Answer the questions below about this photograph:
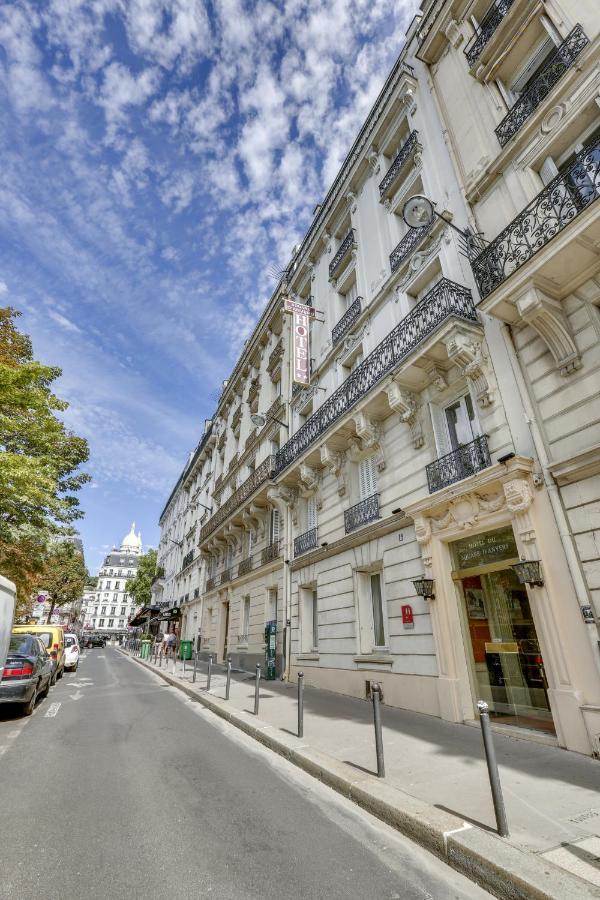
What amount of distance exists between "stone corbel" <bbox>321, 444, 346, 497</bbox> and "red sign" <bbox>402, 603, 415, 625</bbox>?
393cm

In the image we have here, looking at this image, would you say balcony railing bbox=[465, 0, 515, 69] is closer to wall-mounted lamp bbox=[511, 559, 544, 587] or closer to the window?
the window

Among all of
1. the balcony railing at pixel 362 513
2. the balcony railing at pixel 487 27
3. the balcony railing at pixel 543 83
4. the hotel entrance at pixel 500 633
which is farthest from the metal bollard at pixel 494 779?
the balcony railing at pixel 487 27

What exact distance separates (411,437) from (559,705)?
558 cm

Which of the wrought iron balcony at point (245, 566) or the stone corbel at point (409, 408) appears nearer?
the stone corbel at point (409, 408)

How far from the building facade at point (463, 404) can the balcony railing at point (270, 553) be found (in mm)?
547

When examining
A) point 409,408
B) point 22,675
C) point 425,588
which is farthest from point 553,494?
point 22,675

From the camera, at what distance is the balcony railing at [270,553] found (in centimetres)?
1603

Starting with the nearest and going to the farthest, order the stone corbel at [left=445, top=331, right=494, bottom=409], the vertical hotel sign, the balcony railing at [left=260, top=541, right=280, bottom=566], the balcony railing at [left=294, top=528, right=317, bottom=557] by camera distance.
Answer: the stone corbel at [left=445, top=331, right=494, bottom=409]
the balcony railing at [left=294, top=528, right=317, bottom=557]
the vertical hotel sign
the balcony railing at [left=260, top=541, right=280, bottom=566]

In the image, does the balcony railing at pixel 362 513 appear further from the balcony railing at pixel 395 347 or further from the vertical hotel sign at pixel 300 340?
the vertical hotel sign at pixel 300 340

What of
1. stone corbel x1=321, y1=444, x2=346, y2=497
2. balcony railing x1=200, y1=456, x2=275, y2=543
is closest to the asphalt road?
stone corbel x1=321, y1=444, x2=346, y2=497

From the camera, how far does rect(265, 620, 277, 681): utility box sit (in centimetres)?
1412

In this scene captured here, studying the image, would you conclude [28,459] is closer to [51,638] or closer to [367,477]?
[51,638]

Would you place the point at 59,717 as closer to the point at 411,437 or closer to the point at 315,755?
the point at 315,755

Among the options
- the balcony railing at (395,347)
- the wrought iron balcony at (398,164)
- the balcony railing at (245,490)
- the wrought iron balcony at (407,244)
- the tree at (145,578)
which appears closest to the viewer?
the balcony railing at (395,347)
